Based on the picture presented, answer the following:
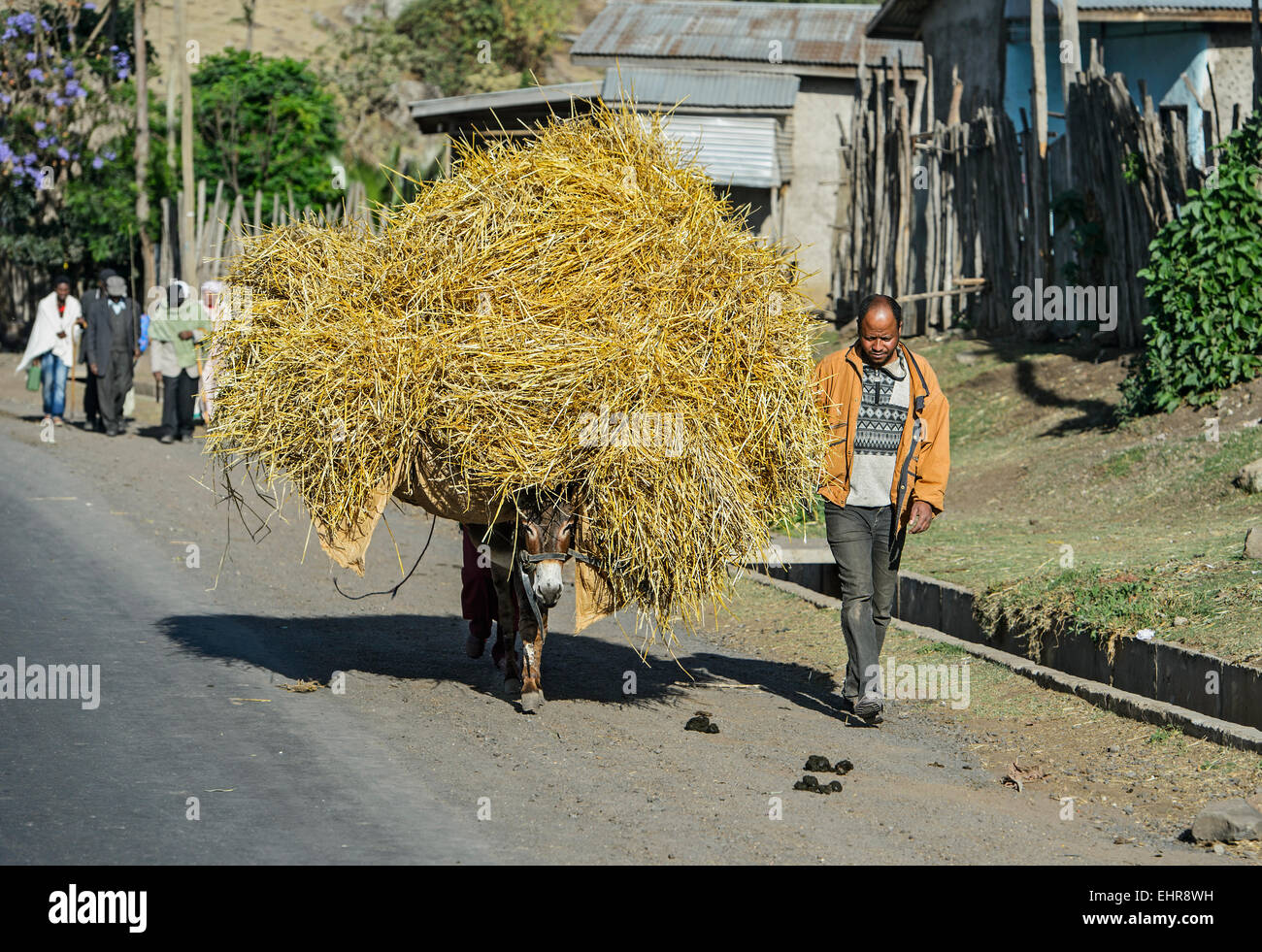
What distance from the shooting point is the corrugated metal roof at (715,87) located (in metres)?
27.9

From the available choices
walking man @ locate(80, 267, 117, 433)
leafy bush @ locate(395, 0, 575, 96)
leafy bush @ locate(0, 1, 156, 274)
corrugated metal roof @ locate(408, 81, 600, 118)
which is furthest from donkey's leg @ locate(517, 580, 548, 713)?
leafy bush @ locate(395, 0, 575, 96)

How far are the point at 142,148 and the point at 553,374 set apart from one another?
2291 centimetres

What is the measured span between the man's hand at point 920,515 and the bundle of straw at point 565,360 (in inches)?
Answer: 19.4

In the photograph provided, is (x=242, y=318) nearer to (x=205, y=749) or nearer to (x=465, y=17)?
(x=205, y=749)

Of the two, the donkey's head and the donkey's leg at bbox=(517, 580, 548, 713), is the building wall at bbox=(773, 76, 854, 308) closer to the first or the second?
the donkey's leg at bbox=(517, 580, 548, 713)

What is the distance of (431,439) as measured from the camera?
6617mm

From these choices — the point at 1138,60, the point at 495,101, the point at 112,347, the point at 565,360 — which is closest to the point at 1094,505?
the point at 565,360

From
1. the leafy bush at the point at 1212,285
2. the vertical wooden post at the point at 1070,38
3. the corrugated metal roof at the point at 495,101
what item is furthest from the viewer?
the corrugated metal roof at the point at 495,101

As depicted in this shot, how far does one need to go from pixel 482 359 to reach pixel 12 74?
24691 millimetres

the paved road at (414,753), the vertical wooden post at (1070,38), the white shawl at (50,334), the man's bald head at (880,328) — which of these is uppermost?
the vertical wooden post at (1070,38)

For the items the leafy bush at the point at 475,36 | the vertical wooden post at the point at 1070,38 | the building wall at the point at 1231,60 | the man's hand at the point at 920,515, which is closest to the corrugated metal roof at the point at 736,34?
the building wall at the point at 1231,60

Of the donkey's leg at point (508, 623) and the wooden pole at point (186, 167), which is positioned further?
the wooden pole at point (186, 167)

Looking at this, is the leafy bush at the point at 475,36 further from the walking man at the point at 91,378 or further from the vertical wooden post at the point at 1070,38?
the vertical wooden post at the point at 1070,38

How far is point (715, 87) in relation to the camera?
28516 mm
